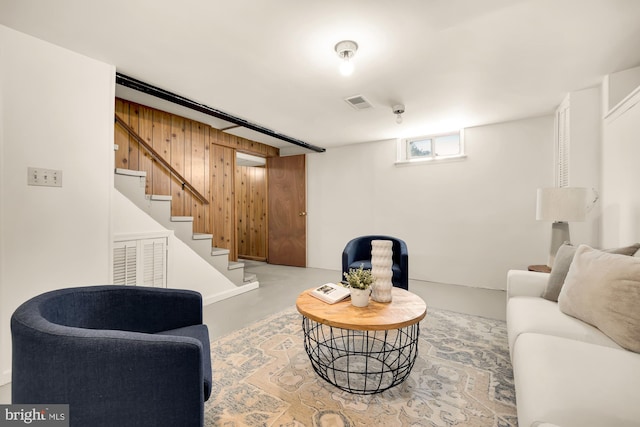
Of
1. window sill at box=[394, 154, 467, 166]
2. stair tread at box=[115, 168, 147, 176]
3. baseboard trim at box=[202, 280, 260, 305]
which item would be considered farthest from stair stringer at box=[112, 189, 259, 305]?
window sill at box=[394, 154, 467, 166]

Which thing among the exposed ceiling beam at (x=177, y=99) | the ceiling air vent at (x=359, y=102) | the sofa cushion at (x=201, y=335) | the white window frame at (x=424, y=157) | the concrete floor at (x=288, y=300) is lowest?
the concrete floor at (x=288, y=300)

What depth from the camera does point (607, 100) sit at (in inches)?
102

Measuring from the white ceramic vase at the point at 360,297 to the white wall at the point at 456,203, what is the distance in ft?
9.69

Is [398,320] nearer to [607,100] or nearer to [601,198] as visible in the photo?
[601,198]

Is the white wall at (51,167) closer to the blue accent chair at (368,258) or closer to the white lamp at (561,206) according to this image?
the blue accent chair at (368,258)

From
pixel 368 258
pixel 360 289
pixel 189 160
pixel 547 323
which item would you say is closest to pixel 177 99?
pixel 189 160

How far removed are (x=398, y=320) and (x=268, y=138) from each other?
4.23 m

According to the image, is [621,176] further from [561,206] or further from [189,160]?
[189,160]

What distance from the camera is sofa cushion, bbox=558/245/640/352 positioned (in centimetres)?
130

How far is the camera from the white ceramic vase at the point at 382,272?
6.35 feet

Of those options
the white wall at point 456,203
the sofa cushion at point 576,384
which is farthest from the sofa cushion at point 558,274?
the white wall at point 456,203

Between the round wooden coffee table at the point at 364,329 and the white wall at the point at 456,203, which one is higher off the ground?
the white wall at the point at 456,203

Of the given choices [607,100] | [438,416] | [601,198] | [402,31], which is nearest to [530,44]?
[402,31]

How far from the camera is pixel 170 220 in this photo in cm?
320
